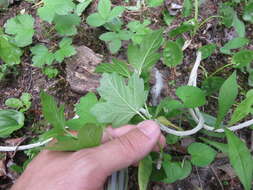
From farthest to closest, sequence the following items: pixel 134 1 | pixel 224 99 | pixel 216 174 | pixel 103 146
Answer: pixel 134 1 → pixel 216 174 → pixel 224 99 → pixel 103 146

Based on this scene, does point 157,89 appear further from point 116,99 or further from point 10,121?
point 10,121

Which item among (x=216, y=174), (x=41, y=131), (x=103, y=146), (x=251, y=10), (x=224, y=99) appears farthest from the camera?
(x=251, y=10)

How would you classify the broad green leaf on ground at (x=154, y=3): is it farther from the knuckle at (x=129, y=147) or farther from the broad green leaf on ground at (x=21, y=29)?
the knuckle at (x=129, y=147)

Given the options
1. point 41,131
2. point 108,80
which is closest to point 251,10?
point 108,80

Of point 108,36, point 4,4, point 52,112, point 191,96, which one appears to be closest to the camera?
point 52,112

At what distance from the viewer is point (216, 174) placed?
4.87 ft

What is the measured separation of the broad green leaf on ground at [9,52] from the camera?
1.78 meters

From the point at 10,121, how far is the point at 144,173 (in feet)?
2.66

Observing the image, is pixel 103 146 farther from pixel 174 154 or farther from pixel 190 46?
pixel 190 46

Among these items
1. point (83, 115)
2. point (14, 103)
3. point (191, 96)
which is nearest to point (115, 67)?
point (83, 115)

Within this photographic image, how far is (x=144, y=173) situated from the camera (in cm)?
123

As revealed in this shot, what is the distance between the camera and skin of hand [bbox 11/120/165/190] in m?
1.10

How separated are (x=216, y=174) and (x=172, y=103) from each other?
45 cm

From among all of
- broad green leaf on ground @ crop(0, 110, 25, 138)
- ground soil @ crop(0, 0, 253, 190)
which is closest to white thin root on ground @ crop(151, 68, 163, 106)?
ground soil @ crop(0, 0, 253, 190)
